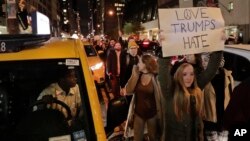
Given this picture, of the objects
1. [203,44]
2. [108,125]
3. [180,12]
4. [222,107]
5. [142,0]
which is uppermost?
[142,0]

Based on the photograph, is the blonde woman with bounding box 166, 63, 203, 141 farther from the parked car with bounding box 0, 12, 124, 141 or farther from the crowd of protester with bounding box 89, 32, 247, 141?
the parked car with bounding box 0, 12, 124, 141

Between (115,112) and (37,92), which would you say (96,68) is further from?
(115,112)

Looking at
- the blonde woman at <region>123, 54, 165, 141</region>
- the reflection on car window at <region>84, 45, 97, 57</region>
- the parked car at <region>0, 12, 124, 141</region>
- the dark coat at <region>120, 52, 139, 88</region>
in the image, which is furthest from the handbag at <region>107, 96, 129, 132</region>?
the reflection on car window at <region>84, 45, 97, 57</region>

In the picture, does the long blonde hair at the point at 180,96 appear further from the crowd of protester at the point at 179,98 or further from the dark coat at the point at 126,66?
the dark coat at the point at 126,66

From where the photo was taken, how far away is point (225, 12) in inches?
1638

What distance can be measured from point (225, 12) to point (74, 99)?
1569 inches

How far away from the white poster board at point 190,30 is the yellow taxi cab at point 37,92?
2103mm

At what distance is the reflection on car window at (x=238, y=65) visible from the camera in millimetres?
7878

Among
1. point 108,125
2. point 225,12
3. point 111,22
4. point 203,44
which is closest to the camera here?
point 108,125

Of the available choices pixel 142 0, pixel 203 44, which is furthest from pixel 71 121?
pixel 142 0

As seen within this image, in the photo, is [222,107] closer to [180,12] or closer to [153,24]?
[180,12]

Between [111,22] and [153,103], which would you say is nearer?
[153,103]

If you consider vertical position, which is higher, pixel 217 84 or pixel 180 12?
pixel 180 12

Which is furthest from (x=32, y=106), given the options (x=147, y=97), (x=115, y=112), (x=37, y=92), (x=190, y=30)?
(x=147, y=97)
